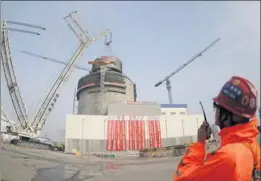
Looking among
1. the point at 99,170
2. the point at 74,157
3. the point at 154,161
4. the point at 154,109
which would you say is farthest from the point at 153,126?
the point at 99,170

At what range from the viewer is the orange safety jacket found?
7.05 ft

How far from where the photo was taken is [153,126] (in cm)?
753

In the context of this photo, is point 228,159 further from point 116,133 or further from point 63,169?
point 116,133

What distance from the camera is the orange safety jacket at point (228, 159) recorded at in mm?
2148

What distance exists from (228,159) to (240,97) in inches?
20.9

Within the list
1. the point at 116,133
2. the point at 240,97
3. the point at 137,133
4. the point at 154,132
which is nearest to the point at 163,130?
the point at 154,132

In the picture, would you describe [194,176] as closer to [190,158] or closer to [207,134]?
[190,158]

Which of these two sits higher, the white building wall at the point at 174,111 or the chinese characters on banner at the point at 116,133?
the white building wall at the point at 174,111

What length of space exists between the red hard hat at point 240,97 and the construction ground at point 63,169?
5.20 feet

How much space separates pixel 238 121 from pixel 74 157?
2643 mm

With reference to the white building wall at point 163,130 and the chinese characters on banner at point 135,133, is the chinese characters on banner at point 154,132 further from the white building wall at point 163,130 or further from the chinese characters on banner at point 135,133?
the white building wall at point 163,130

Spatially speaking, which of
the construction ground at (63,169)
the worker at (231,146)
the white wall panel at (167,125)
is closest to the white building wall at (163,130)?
the white wall panel at (167,125)

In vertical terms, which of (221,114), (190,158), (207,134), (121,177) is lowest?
(121,177)

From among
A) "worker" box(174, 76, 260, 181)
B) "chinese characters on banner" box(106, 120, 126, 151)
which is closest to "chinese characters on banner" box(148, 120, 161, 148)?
"chinese characters on banner" box(106, 120, 126, 151)
